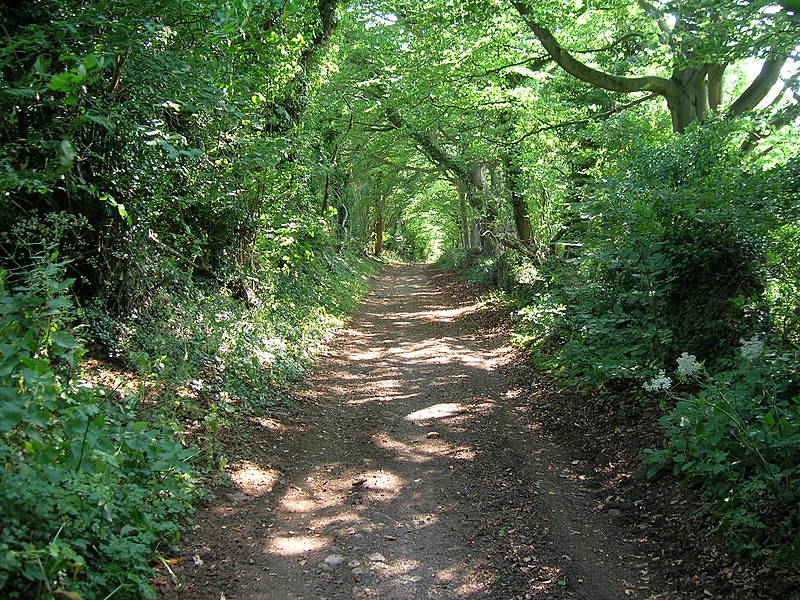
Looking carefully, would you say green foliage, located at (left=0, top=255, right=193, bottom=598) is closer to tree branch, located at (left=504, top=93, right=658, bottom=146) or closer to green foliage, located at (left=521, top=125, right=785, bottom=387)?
green foliage, located at (left=521, top=125, right=785, bottom=387)

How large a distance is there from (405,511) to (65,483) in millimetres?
2906

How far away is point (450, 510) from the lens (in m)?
5.32

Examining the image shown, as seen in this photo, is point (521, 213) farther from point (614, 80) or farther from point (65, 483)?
point (65, 483)

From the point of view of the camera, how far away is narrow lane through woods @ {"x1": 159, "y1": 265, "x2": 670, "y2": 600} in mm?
4281

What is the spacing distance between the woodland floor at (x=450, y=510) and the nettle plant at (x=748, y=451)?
22 cm

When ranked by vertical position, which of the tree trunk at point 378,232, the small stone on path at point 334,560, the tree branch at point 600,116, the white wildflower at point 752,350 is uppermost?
the tree branch at point 600,116

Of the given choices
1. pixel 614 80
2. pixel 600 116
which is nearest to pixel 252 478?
pixel 614 80

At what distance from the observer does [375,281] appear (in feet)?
92.9

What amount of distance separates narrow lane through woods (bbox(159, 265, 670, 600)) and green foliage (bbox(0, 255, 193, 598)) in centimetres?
46

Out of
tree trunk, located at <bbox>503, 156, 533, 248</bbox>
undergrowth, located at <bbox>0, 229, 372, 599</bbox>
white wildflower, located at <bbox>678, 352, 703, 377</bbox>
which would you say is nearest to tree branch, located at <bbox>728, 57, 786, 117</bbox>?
tree trunk, located at <bbox>503, 156, 533, 248</bbox>

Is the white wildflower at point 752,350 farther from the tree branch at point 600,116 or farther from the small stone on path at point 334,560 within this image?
the tree branch at point 600,116

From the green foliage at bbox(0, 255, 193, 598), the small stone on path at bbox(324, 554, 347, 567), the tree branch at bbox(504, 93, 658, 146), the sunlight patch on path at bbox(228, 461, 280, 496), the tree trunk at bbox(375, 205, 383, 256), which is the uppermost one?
the tree branch at bbox(504, 93, 658, 146)

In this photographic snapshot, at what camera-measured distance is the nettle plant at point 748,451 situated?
4.07 metres

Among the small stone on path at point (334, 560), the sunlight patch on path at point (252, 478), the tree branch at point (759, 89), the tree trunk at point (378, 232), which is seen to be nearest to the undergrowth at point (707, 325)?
the tree branch at point (759, 89)
